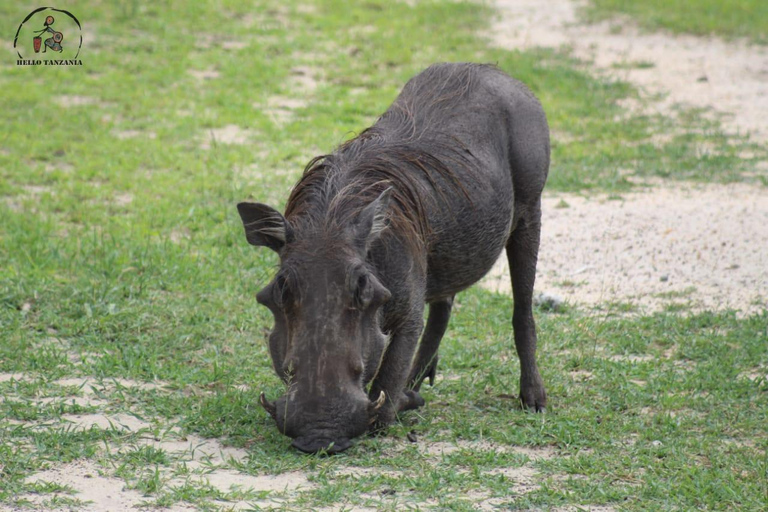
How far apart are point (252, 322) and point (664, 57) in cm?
900

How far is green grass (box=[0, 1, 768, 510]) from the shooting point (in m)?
4.12

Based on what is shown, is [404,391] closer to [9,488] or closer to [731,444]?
[731,444]

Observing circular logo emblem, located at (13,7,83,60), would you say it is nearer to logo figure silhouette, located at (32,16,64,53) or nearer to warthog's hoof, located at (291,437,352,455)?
logo figure silhouette, located at (32,16,64,53)

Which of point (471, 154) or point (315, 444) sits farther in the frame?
point (471, 154)

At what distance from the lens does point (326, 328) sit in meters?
A: 4.04

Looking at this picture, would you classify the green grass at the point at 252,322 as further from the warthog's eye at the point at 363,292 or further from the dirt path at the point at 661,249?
the warthog's eye at the point at 363,292

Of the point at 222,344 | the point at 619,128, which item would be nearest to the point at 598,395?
the point at 222,344

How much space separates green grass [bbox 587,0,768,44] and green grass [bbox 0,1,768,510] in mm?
2825

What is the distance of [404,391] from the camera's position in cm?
491

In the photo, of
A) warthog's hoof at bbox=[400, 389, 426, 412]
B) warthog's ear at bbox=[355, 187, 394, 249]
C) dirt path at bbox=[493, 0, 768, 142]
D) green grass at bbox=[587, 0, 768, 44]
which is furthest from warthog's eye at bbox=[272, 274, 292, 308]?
green grass at bbox=[587, 0, 768, 44]

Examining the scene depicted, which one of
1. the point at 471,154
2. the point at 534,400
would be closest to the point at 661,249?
the point at 534,400

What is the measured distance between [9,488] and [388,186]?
198 cm

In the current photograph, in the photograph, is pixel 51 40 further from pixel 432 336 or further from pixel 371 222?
pixel 371 222

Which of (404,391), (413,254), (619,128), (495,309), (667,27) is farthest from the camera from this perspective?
(667,27)
